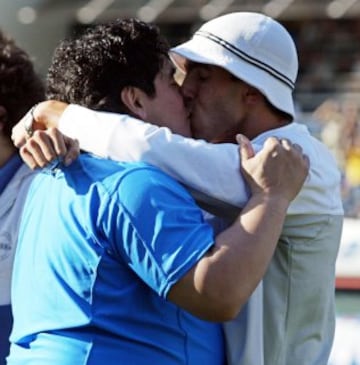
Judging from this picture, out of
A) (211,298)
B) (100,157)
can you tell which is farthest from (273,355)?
(100,157)

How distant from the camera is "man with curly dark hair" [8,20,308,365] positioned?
7.70ft

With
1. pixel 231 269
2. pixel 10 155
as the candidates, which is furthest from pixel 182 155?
pixel 10 155

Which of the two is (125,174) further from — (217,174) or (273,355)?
(273,355)

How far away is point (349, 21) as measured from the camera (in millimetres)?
19406

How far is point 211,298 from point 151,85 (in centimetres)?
56

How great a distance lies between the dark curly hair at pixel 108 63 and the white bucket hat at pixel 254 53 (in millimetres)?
97

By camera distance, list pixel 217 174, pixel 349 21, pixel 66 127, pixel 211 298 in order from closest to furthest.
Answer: pixel 211 298
pixel 217 174
pixel 66 127
pixel 349 21

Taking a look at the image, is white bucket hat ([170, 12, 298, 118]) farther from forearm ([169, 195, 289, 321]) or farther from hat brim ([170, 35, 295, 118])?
forearm ([169, 195, 289, 321])

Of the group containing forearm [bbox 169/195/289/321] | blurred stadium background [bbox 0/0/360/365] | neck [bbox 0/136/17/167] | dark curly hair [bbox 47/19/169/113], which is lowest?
blurred stadium background [bbox 0/0/360/365]

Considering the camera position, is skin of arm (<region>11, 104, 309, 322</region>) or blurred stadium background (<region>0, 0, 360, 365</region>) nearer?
skin of arm (<region>11, 104, 309, 322</region>)

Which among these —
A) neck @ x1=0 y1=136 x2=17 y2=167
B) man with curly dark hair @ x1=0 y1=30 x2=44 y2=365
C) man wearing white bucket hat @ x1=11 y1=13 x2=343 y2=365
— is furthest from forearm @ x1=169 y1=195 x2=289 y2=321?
neck @ x1=0 y1=136 x2=17 y2=167

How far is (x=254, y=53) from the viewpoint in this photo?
267 centimetres

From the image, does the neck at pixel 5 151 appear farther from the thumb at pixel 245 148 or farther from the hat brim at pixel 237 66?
the thumb at pixel 245 148

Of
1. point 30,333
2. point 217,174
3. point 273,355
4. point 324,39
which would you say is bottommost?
point 324,39
